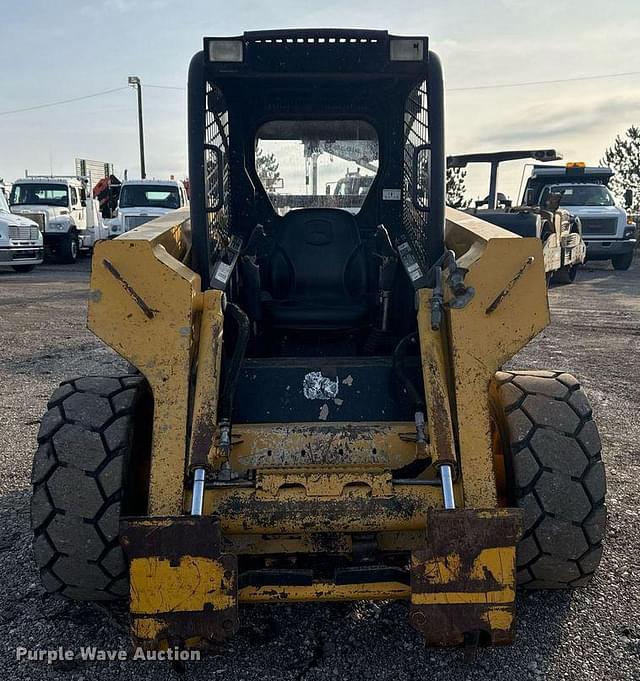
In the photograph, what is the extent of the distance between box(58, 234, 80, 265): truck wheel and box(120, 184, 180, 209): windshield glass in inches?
101

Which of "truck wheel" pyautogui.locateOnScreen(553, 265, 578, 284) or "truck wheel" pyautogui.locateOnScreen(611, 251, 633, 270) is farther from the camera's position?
"truck wheel" pyautogui.locateOnScreen(611, 251, 633, 270)

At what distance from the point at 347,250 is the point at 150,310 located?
1722 mm

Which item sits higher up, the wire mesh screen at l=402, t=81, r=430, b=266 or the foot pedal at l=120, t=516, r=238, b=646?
the wire mesh screen at l=402, t=81, r=430, b=266

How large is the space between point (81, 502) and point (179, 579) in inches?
22.5

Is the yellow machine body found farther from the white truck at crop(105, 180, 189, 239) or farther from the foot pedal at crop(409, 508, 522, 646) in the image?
the white truck at crop(105, 180, 189, 239)

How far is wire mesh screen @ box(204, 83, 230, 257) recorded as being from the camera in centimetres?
335

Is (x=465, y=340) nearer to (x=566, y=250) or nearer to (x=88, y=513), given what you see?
(x=88, y=513)

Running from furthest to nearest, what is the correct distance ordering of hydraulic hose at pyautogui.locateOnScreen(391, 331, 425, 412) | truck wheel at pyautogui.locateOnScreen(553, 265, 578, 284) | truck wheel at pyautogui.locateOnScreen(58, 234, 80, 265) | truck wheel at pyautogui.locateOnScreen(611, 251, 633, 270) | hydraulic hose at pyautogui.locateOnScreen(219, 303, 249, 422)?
truck wheel at pyautogui.locateOnScreen(58, 234, 80, 265), truck wheel at pyautogui.locateOnScreen(611, 251, 633, 270), truck wheel at pyautogui.locateOnScreen(553, 265, 578, 284), hydraulic hose at pyautogui.locateOnScreen(391, 331, 425, 412), hydraulic hose at pyautogui.locateOnScreen(219, 303, 249, 422)

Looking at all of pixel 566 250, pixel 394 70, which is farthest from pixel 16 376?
pixel 566 250

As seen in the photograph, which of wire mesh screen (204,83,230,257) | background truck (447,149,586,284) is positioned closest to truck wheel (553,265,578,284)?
background truck (447,149,586,284)

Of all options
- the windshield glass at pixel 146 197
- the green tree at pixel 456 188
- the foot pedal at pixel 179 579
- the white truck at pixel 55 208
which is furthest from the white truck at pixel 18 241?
the foot pedal at pixel 179 579

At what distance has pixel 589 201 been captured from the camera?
17219 millimetres

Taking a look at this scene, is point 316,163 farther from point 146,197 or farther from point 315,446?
point 146,197

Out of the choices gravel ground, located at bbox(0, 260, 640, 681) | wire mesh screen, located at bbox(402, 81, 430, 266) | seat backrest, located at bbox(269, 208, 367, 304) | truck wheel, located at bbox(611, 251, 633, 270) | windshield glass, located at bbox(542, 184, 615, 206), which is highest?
windshield glass, located at bbox(542, 184, 615, 206)
